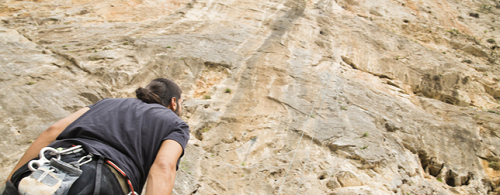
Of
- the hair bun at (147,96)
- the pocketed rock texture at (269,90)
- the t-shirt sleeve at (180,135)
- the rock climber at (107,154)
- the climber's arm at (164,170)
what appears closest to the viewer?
the rock climber at (107,154)

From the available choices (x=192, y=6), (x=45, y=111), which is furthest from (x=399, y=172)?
(x=192, y=6)

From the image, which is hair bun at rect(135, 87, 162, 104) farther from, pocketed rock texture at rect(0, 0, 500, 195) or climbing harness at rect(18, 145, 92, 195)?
pocketed rock texture at rect(0, 0, 500, 195)

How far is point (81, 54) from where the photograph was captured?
779cm

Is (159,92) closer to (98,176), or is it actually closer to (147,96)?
(147,96)

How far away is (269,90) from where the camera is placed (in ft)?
27.9

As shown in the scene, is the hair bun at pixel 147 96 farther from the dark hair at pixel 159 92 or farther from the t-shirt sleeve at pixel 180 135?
the t-shirt sleeve at pixel 180 135

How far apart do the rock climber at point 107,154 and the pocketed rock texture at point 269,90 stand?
291cm

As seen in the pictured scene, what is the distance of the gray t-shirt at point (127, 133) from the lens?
1.89m

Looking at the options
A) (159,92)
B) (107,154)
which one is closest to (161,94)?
(159,92)

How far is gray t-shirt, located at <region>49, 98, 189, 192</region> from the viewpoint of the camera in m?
1.89

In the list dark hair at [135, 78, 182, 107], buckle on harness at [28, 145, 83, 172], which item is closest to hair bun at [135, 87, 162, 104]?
dark hair at [135, 78, 182, 107]

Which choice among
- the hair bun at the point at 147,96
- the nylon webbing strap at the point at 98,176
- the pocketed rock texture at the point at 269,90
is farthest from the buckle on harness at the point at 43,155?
the pocketed rock texture at the point at 269,90

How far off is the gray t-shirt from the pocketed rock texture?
2905mm

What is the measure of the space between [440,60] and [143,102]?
13.7 m
